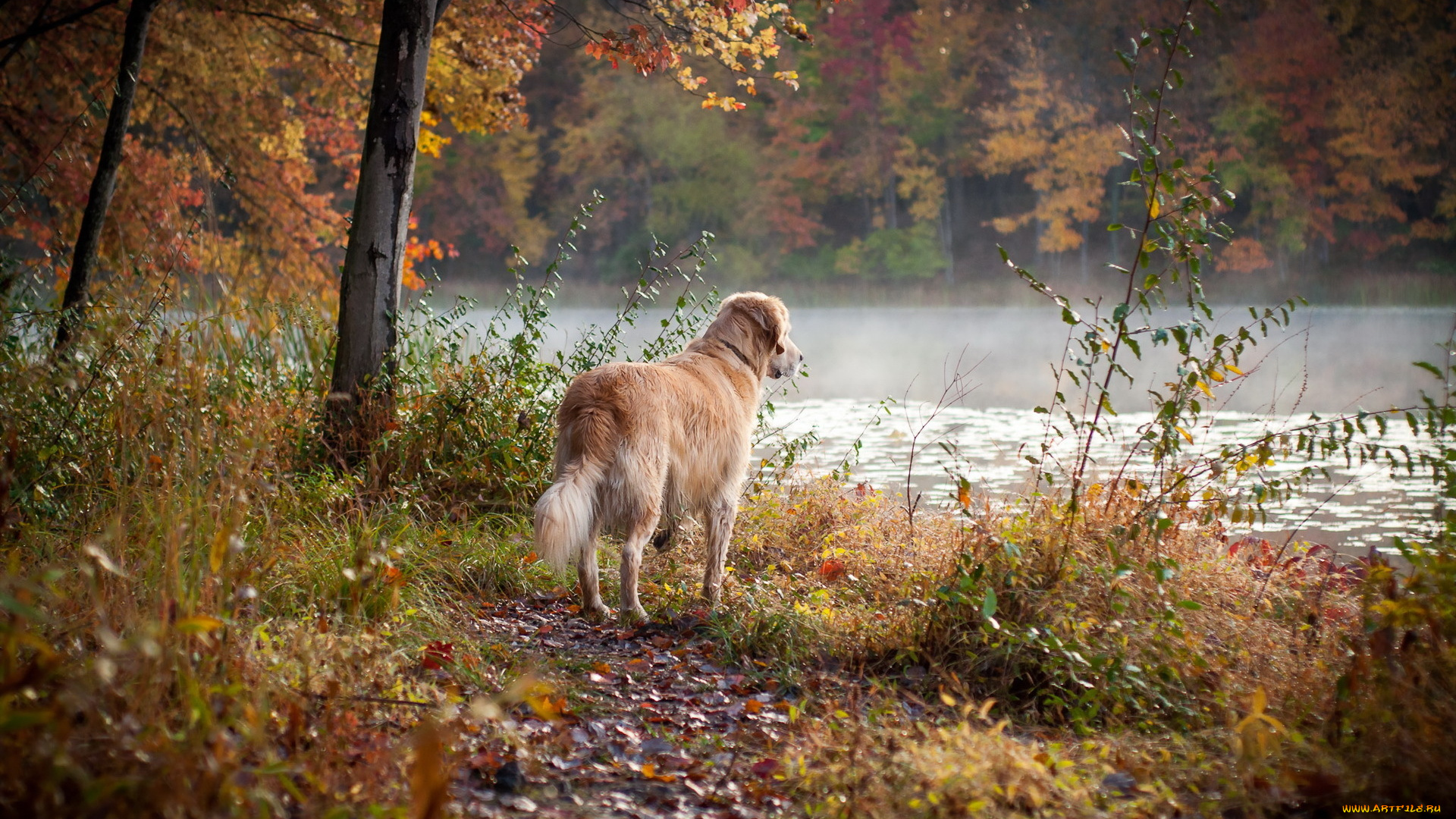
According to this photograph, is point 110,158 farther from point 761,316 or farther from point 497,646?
point 497,646

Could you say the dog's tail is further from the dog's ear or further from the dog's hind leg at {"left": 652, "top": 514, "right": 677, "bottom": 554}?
the dog's ear

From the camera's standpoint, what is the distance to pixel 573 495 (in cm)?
411

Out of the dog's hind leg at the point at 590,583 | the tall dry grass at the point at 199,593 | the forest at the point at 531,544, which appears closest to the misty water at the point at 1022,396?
the forest at the point at 531,544

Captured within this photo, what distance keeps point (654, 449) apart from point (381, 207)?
2908mm

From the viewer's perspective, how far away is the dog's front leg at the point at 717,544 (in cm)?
491

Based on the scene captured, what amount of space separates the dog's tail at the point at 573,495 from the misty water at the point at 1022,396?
155cm

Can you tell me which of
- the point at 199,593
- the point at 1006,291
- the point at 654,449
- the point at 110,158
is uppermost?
the point at 1006,291

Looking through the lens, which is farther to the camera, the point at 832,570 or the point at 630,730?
the point at 832,570

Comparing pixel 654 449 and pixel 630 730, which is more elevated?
pixel 654 449

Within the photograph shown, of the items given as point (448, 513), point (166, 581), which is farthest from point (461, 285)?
point (166, 581)

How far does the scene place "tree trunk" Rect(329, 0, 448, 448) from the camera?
625cm

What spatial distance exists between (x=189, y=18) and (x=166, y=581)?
30.5 ft

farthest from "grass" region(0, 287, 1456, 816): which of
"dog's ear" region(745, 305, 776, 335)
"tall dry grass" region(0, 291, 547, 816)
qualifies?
"dog's ear" region(745, 305, 776, 335)

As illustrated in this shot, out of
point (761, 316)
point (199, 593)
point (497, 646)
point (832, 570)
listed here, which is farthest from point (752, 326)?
Answer: point (199, 593)
